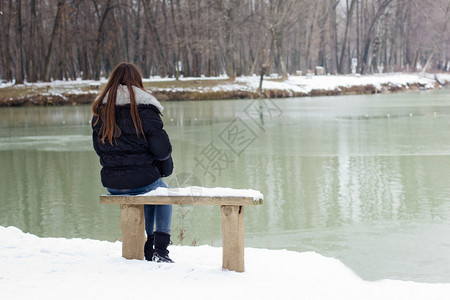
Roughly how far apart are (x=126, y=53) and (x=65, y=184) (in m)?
33.4

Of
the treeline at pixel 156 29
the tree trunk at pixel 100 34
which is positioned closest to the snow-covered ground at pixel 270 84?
the tree trunk at pixel 100 34

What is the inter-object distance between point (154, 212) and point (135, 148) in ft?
1.93

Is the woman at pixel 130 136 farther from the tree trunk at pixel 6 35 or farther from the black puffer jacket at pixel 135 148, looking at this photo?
the tree trunk at pixel 6 35

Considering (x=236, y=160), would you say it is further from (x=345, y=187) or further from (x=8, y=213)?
(x=8, y=213)

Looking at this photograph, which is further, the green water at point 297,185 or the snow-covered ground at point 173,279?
the green water at point 297,185

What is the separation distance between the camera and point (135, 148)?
447cm

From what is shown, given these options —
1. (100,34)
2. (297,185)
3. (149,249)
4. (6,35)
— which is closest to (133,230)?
(149,249)

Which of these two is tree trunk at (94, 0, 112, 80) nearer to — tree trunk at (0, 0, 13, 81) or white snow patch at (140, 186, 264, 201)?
tree trunk at (0, 0, 13, 81)

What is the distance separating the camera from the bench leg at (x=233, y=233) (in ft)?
14.3

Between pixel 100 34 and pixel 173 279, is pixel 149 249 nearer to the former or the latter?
pixel 173 279

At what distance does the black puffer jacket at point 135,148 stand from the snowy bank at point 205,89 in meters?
32.9

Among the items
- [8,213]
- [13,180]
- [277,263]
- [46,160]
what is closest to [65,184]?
[13,180]

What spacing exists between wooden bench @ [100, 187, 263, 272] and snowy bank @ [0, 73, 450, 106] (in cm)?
3292

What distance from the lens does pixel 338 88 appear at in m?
43.5
